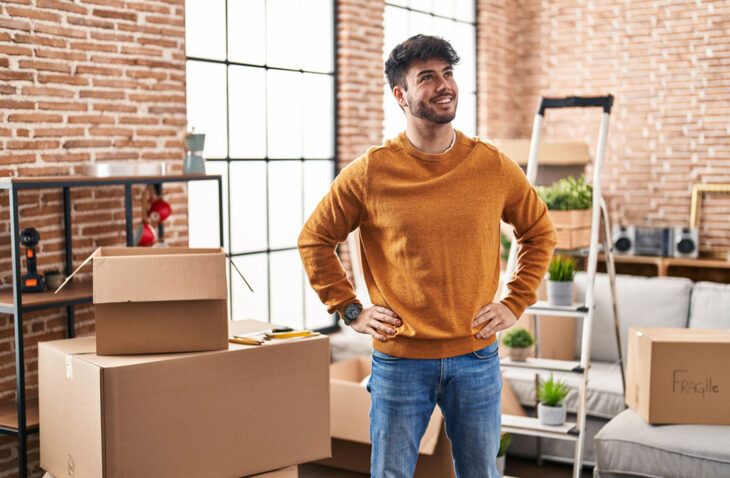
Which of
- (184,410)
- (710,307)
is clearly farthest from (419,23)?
(184,410)

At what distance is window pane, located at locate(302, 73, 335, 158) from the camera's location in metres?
4.73

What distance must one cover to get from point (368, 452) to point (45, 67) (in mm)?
2024

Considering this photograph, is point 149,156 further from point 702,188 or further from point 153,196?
point 702,188

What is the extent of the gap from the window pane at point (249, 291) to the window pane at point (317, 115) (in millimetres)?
740

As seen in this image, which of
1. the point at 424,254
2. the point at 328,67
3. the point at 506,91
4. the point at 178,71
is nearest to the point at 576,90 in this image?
the point at 506,91

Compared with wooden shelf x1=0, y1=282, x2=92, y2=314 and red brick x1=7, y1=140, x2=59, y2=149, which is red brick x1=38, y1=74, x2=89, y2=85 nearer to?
red brick x1=7, y1=140, x2=59, y2=149

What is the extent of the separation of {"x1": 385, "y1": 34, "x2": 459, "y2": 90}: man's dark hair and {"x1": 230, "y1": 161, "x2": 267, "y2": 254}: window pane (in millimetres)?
2366

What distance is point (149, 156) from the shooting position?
11.7 feet

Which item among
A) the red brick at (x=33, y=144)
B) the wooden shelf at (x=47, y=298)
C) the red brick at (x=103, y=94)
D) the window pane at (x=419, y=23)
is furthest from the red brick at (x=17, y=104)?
the window pane at (x=419, y=23)

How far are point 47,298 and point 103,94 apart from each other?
0.95 metres

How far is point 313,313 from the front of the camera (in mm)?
4809

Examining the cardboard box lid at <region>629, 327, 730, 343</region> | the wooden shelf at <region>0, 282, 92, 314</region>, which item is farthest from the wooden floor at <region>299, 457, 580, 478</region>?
the wooden shelf at <region>0, 282, 92, 314</region>

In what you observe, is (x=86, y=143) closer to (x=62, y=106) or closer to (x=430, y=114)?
(x=62, y=106)

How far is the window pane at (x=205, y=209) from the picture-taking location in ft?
13.3
